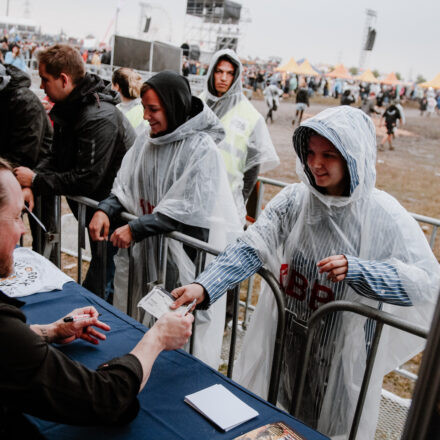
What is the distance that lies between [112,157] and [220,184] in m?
0.97

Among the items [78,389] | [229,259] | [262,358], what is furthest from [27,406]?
[262,358]

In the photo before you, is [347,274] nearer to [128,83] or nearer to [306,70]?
[128,83]

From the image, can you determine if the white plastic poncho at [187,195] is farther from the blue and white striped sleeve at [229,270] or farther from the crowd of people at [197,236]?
the blue and white striped sleeve at [229,270]

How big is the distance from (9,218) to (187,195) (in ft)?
4.20

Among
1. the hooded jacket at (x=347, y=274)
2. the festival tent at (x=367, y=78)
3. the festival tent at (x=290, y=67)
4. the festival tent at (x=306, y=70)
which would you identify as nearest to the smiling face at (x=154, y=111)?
the hooded jacket at (x=347, y=274)

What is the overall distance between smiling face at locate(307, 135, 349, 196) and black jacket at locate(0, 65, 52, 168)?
2300 millimetres

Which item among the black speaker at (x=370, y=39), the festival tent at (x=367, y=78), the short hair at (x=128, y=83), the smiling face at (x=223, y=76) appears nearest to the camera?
the smiling face at (x=223, y=76)

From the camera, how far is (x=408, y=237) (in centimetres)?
169

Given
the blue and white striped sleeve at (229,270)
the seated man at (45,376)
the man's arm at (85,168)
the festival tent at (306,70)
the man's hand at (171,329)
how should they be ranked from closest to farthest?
1. the seated man at (45,376)
2. the man's hand at (171,329)
3. the blue and white striped sleeve at (229,270)
4. the man's arm at (85,168)
5. the festival tent at (306,70)

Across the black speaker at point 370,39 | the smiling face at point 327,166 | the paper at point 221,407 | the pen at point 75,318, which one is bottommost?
the paper at point 221,407

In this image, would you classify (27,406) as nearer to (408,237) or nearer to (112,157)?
(408,237)

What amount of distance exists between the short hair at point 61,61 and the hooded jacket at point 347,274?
1.71 metres

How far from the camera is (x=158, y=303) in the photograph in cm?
164

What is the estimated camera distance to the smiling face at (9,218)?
4.31 feet
